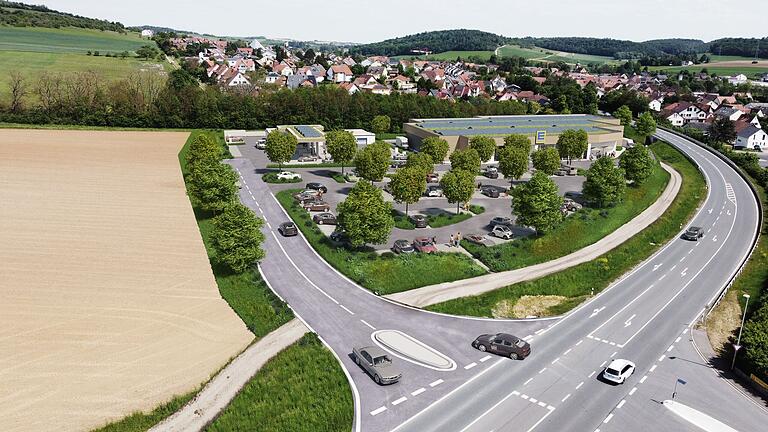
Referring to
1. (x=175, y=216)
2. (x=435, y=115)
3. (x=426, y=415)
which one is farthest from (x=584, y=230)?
(x=435, y=115)

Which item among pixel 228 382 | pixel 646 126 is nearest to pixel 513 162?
pixel 228 382

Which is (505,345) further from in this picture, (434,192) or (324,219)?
(434,192)

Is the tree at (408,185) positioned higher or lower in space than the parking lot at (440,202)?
higher

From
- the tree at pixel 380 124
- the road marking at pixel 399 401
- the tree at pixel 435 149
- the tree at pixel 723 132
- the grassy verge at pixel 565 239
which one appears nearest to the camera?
the road marking at pixel 399 401

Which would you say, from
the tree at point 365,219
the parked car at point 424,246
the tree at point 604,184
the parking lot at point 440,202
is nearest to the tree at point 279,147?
the parking lot at point 440,202

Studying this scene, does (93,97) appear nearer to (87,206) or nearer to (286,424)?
(87,206)

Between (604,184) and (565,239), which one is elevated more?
(604,184)

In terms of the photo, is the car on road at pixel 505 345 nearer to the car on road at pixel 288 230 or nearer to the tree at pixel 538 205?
the tree at pixel 538 205
